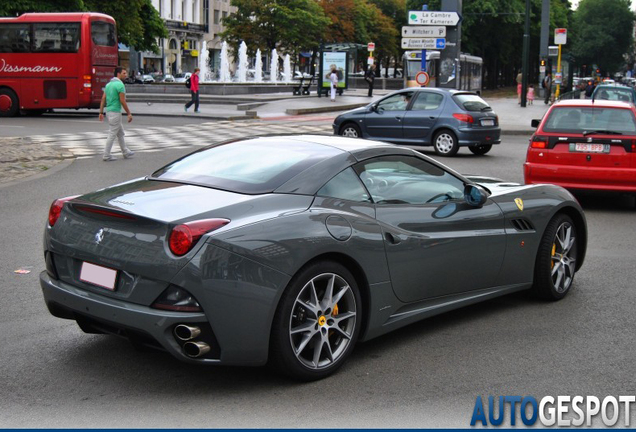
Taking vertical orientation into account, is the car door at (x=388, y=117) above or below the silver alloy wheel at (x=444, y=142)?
above

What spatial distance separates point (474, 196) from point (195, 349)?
2.37 metres

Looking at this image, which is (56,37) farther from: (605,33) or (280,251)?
(605,33)

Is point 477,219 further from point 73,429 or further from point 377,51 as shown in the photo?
point 377,51

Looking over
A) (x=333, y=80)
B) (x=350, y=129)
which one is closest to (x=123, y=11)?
(x=333, y=80)

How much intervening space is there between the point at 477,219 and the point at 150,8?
5066 centimetres

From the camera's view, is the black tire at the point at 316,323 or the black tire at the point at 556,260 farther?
the black tire at the point at 556,260

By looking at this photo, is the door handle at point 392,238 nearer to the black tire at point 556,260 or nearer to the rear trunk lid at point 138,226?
the rear trunk lid at point 138,226

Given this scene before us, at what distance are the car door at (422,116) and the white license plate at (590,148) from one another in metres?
7.77

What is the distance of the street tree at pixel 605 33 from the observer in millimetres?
134750

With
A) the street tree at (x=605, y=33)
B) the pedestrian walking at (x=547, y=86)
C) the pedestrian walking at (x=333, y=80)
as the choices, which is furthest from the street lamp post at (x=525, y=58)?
the street tree at (x=605, y=33)

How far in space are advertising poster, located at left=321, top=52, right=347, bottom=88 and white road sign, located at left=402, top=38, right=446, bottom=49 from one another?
507 inches

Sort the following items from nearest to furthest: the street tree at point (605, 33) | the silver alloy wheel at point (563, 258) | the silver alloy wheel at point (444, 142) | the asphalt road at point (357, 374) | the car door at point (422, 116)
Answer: the asphalt road at point (357, 374), the silver alloy wheel at point (563, 258), the silver alloy wheel at point (444, 142), the car door at point (422, 116), the street tree at point (605, 33)

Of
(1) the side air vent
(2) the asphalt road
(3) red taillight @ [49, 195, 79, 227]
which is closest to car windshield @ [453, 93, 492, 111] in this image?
(2) the asphalt road

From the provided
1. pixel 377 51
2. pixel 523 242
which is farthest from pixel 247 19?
pixel 523 242
